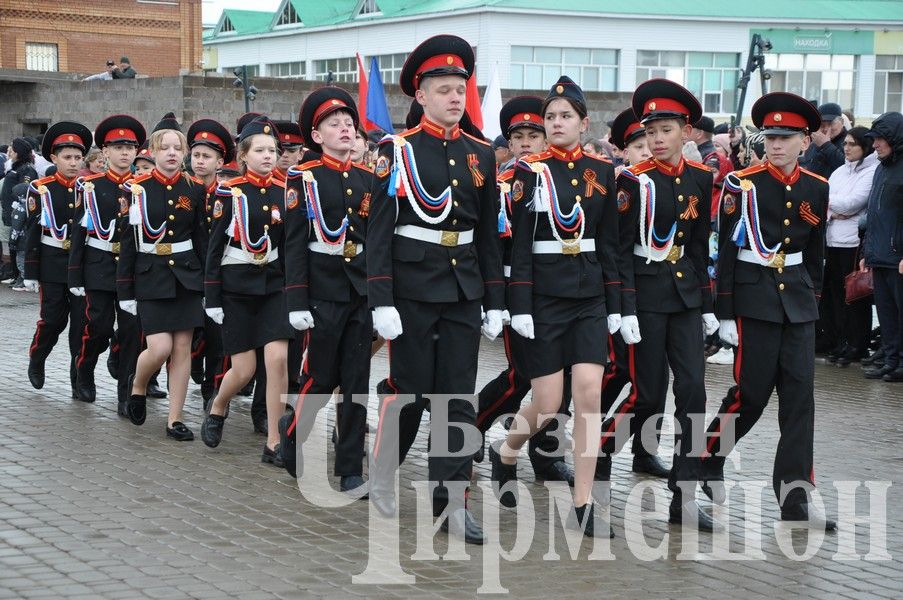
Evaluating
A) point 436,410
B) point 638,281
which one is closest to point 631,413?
point 638,281

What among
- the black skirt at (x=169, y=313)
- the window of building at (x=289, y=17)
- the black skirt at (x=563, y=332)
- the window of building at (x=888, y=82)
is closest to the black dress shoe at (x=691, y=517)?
the black skirt at (x=563, y=332)

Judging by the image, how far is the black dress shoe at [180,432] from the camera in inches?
361

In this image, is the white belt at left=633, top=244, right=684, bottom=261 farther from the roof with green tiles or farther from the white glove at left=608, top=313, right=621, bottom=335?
the roof with green tiles

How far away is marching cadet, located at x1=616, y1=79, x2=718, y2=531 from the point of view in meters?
7.18

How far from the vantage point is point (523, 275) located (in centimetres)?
698

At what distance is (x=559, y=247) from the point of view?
7.02 meters

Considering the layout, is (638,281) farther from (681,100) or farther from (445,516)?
(445,516)

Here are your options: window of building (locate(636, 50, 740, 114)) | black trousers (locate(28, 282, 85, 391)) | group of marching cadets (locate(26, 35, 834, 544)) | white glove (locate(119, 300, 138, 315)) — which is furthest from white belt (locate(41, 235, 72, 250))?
window of building (locate(636, 50, 740, 114))

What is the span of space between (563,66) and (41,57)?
19.9m

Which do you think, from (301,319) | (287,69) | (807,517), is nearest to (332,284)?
(301,319)

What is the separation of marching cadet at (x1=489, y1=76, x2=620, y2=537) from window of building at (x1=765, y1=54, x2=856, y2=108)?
5161 cm

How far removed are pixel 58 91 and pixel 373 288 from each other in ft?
82.7

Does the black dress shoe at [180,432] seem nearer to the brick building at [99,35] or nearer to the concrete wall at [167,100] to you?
the concrete wall at [167,100]

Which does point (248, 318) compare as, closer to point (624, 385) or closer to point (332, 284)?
point (332, 284)
